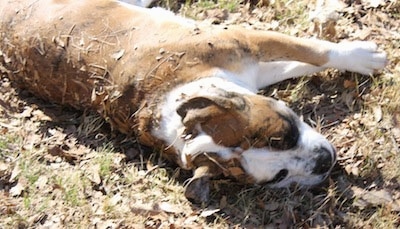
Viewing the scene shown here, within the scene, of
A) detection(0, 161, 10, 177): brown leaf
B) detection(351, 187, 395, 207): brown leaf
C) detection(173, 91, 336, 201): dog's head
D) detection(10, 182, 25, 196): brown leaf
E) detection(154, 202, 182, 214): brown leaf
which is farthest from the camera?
detection(0, 161, 10, 177): brown leaf

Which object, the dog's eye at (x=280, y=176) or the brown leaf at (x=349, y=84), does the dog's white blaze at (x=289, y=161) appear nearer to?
the dog's eye at (x=280, y=176)

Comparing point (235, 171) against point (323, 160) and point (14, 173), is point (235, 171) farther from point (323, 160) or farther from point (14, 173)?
point (14, 173)

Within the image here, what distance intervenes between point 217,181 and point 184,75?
0.71 m

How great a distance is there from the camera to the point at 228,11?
20.4ft

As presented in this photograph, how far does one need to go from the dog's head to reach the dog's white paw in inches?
30.6

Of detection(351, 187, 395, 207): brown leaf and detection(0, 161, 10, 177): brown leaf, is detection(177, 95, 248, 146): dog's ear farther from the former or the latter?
detection(0, 161, 10, 177): brown leaf

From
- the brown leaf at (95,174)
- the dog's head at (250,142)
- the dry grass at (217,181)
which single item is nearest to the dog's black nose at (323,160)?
the dog's head at (250,142)

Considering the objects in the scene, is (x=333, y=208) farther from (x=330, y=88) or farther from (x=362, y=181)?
(x=330, y=88)

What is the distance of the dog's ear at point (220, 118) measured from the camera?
4.63m

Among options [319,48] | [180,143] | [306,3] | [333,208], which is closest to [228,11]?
[306,3]

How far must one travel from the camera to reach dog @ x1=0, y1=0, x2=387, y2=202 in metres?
4.65

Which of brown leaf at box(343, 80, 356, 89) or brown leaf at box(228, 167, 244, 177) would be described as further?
brown leaf at box(343, 80, 356, 89)

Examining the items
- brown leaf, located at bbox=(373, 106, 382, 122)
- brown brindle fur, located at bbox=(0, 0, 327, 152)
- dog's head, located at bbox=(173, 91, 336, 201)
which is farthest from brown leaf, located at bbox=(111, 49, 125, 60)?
brown leaf, located at bbox=(373, 106, 382, 122)

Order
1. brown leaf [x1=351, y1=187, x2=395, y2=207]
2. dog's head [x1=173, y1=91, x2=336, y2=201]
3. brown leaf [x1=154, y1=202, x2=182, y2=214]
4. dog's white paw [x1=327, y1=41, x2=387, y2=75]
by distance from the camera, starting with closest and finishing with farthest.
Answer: dog's head [x1=173, y1=91, x2=336, y2=201] → brown leaf [x1=351, y1=187, x2=395, y2=207] → brown leaf [x1=154, y1=202, x2=182, y2=214] → dog's white paw [x1=327, y1=41, x2=387, y2=75]
